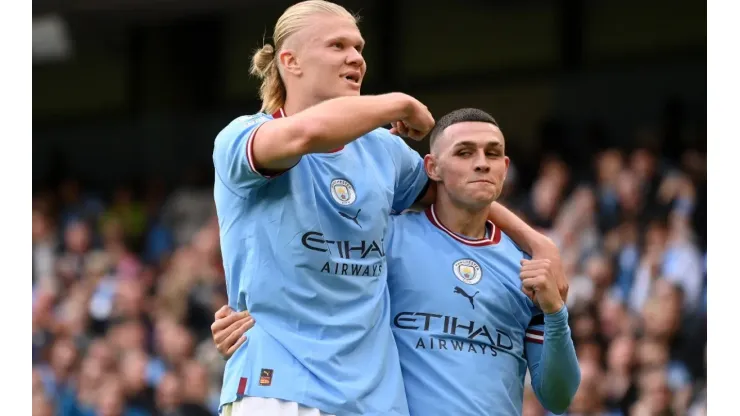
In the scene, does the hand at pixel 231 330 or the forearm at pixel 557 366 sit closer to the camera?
the hand at pixel 231 330

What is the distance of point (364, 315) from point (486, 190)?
2.61 ft

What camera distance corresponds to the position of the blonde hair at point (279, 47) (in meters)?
4.82

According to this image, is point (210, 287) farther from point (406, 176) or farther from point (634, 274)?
point (406, 176)

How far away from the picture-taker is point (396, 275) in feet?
16.6

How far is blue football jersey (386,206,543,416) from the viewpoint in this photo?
4902mm

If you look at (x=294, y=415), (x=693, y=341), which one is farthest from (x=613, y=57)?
(x=294, y=415)

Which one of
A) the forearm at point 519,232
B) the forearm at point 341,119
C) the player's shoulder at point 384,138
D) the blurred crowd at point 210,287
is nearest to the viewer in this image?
the forearm at point 341,119

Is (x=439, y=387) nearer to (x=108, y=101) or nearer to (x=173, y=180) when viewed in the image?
(x=173, y=180)

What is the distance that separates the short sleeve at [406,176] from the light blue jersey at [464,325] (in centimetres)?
8

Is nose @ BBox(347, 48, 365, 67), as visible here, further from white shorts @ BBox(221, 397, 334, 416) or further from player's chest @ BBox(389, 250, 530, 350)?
white shorts @ BBox(221, 397, 334, 416)

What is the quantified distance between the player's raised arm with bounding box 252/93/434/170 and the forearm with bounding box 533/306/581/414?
1.14m

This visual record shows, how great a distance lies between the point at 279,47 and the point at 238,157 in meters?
0.64

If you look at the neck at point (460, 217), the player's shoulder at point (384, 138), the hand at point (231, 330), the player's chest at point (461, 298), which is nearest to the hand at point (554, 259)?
the player's chest at point (461, 298)

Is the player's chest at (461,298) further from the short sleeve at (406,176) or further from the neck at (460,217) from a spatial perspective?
the short sleeve at (406,176)
